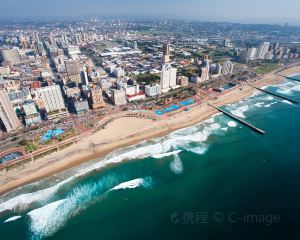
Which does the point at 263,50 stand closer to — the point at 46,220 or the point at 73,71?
the point at 73,71

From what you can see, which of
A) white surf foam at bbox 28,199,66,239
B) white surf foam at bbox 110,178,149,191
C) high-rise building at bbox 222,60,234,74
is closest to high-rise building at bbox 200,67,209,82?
high-rise building at bbox 222,60,234,74

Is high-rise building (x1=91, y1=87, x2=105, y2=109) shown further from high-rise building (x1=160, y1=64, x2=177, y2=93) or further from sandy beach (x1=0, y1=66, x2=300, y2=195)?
high-rise building (x1=160, y1=64, x2=177, y2=93)

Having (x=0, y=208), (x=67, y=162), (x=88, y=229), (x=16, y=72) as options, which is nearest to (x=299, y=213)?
(x=88, y=229)

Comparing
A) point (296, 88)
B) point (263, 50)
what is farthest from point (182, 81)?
point (263, 50)

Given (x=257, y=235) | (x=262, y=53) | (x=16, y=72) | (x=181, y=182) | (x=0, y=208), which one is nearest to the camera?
(x=257, y=235)

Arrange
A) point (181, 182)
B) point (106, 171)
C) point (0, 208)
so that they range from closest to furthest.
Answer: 1. point (0, 208)
2. point (181, 182)
3. point (106, 171)

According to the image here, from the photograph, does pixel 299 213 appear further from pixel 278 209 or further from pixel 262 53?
pixel 262 53

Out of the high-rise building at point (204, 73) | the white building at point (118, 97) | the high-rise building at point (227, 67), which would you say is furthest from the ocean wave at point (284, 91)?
the white building at point (118, 97)
